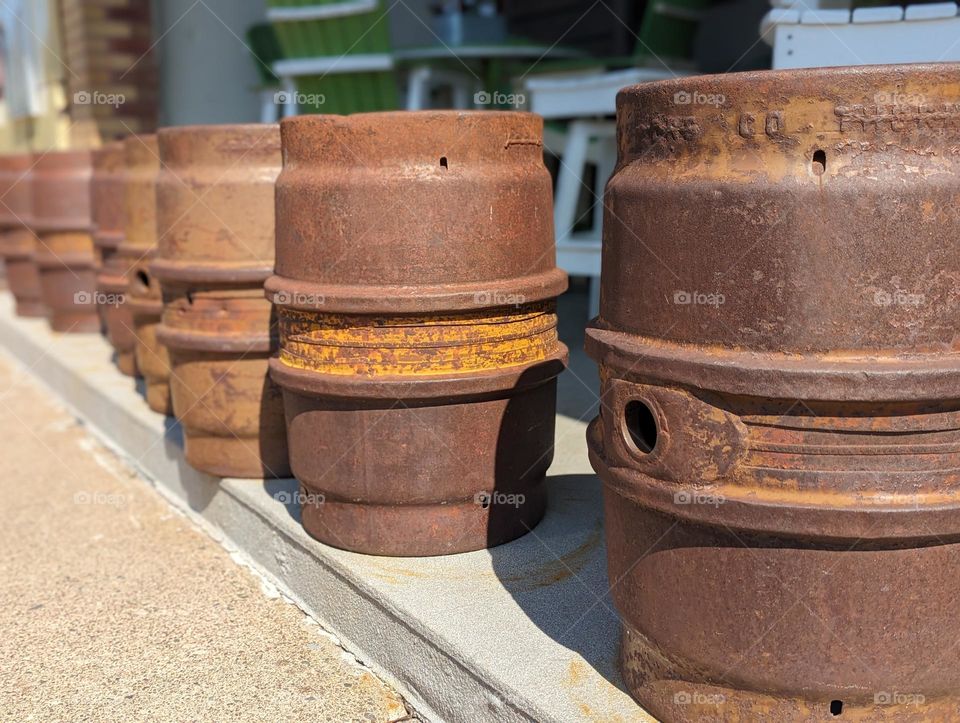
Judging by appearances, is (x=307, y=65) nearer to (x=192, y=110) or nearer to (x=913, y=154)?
(x=192, y=110)

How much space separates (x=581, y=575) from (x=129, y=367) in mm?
3737

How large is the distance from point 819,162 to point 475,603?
1495mm

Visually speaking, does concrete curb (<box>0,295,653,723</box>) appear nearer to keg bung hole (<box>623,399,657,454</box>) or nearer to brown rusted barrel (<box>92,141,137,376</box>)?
keg bung hole (<box>623,399,657,454</box>)

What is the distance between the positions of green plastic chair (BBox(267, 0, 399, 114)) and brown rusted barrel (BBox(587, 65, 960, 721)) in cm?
490

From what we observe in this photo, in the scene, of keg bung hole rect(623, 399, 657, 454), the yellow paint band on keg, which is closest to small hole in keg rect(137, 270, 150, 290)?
the yellow paint band on keg

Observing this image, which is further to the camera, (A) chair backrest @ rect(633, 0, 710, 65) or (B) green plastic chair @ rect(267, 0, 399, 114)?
→ (B) green plastic chair @ rect(267, 0, 399, 114)

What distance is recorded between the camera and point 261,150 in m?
3.77

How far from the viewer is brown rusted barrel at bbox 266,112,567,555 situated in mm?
2854

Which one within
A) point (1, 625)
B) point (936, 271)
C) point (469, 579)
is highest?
point (936, 271)

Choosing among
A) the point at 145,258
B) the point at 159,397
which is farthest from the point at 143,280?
the point at 159,397

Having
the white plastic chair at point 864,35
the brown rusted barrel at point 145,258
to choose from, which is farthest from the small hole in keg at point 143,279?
the white plastic chair at point 864,35

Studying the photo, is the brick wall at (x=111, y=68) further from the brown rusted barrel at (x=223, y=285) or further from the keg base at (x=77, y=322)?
the brown rusted barrel at (x=223, y=285)

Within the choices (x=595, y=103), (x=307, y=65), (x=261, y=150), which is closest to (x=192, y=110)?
(x=307, y=65)

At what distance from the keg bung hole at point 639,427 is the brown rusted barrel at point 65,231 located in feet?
18.3
